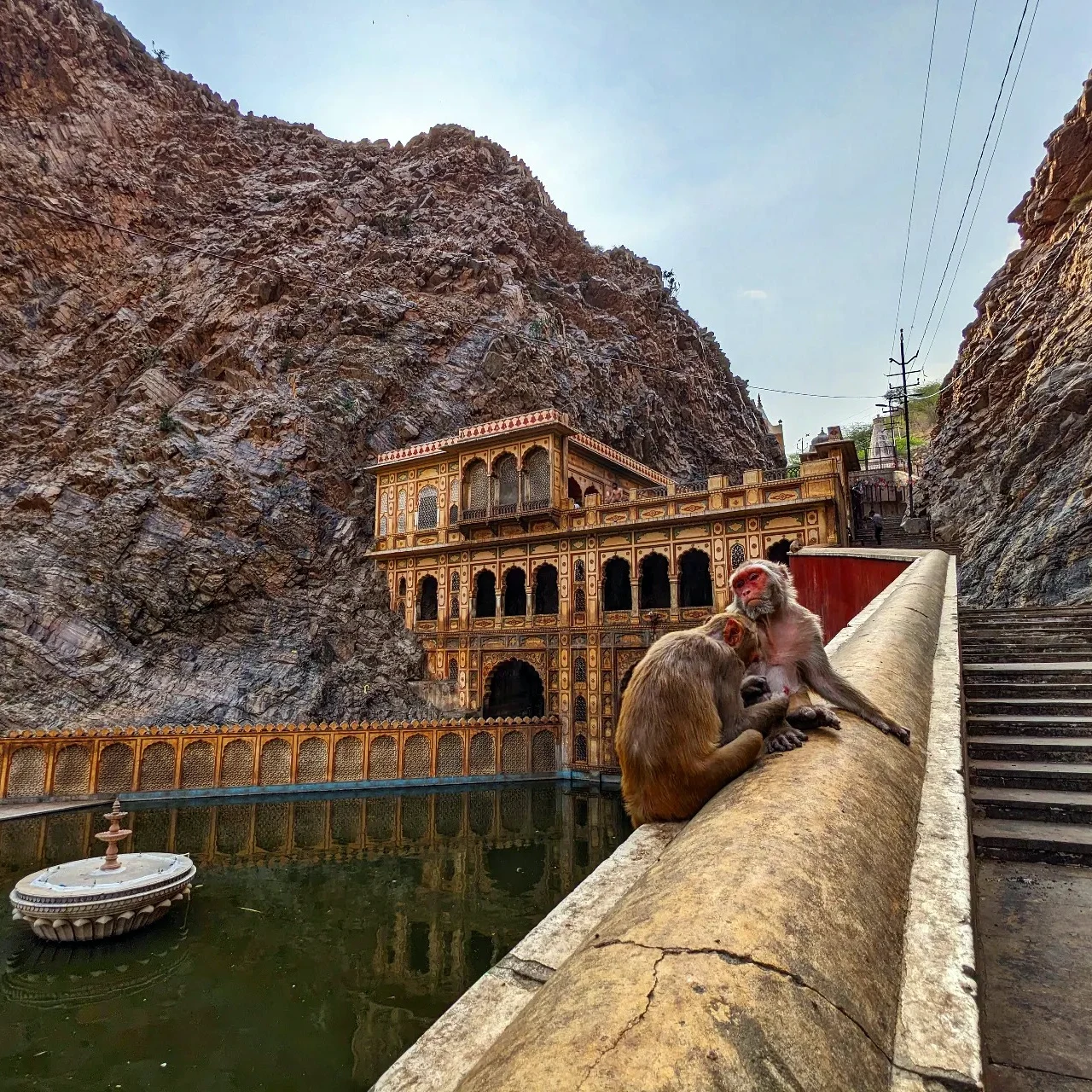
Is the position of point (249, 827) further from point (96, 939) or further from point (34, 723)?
point (34, 723)

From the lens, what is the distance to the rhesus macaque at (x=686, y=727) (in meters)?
2.23

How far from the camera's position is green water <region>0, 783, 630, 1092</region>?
6.31 metres

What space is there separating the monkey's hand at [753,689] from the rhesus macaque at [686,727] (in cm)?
25

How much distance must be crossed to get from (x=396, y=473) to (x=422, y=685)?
8.45 metres

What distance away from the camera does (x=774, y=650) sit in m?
2.90

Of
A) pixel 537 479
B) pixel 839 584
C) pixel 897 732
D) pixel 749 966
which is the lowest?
pixel 749 966

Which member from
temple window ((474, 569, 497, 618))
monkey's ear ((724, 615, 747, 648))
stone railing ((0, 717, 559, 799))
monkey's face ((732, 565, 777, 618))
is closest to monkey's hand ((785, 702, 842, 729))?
monkey's ear ((724, 615, 747, 648))

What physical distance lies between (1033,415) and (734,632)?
15523mm

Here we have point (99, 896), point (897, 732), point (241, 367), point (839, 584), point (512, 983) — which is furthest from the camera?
point (241, 367)

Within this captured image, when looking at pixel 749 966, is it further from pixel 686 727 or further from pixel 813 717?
pixel 813 717

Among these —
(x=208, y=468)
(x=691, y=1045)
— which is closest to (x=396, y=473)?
(x=208, y=468)

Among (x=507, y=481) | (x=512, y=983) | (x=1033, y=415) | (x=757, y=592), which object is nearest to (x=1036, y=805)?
(x=757, y=592)

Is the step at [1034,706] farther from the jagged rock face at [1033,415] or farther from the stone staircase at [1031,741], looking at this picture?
the jagged rock face at [1033,415]

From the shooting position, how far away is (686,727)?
2252mm
